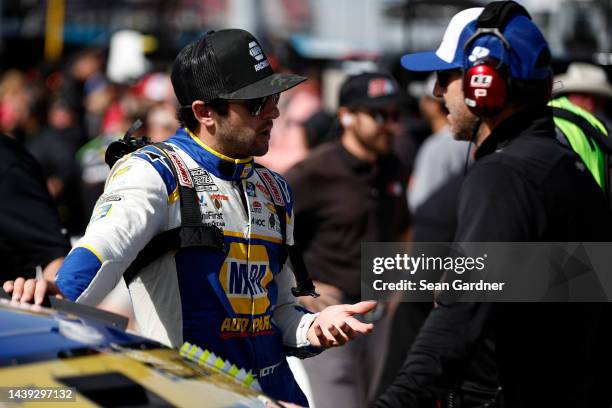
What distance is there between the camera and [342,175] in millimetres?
7059

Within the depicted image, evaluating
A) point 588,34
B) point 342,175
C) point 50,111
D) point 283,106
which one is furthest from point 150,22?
point 342,175

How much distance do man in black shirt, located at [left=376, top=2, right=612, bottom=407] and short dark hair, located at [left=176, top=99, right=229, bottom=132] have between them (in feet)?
2.62

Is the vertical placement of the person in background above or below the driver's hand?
above

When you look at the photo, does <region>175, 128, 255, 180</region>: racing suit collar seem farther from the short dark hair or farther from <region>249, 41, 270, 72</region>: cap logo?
<region>249, 41, 270, 72</region>: cap logo

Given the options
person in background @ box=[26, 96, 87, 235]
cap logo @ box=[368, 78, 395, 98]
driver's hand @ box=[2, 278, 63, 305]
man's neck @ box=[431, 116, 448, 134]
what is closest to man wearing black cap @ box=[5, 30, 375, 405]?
driver's hand @ box=[2, 278, 63, 305]

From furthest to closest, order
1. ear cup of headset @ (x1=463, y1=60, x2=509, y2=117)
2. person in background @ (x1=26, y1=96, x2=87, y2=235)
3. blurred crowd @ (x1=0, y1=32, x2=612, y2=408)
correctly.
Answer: person in background @ (x1=26, y1=96, x2=87, y2=235) < blurred crowd @ (x1=0, y1=32, x2=612, y2=408) < ear cup of headset @ (x1=463, y1=60, x2=509, y2=117)

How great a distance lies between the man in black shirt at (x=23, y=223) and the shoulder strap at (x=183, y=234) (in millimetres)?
1142

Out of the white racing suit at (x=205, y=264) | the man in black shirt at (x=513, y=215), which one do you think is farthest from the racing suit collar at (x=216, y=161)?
the man in black shirt at (x=513, y=215)

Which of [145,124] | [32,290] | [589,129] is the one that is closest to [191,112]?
[32,290]

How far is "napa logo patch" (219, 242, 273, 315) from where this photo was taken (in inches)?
147

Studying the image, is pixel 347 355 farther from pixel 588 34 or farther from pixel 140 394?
pixel 588 34

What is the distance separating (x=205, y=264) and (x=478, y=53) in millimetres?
1167

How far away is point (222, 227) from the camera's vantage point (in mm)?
3746

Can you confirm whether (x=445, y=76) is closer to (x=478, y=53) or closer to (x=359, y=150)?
(x=478, y=53)
